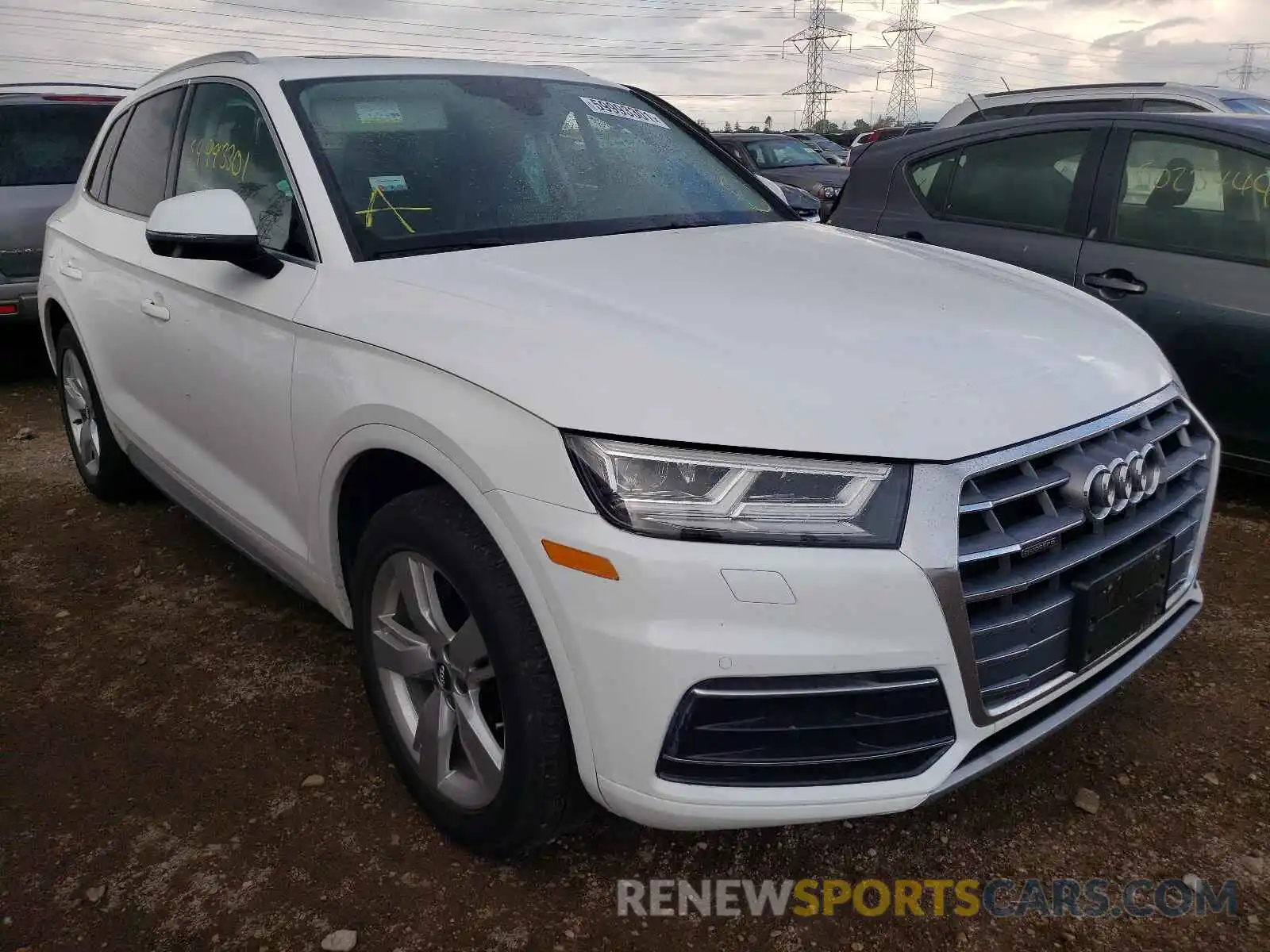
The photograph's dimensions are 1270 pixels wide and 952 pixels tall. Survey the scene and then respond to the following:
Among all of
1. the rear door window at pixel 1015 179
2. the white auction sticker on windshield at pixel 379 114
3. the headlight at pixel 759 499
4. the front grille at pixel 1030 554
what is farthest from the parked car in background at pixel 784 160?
the headlight at pixel 759 499

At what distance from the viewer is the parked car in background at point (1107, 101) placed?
23.0ft

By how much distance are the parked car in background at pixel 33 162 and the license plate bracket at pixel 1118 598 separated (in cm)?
619

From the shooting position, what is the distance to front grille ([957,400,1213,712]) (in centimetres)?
170

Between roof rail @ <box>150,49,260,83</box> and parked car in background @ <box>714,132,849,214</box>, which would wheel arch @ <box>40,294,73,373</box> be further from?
parked car in background @ <box>714,132,849,214</box>

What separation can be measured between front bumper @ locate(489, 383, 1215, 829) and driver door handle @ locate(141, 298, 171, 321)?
1.79 meters

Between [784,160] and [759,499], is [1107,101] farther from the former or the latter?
[759,499]

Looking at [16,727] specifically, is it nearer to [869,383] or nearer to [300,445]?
[300,445]

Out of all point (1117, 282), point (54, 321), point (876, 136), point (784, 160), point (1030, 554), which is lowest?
point (876, 136)

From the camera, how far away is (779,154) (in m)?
13.7

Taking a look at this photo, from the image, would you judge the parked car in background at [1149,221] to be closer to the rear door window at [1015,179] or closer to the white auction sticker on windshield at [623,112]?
the rear door window at [1015,179]

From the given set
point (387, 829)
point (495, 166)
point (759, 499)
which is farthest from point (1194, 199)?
point (387, 829)

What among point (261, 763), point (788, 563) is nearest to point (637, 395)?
point (788, 563)

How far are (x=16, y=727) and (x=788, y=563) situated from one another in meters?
2.30

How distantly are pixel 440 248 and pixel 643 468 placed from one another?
1.01 m
